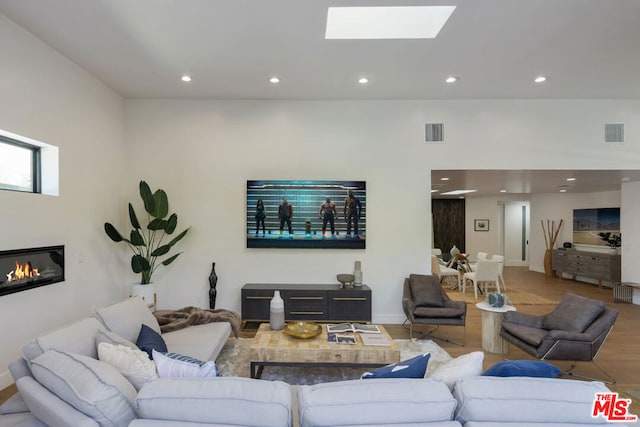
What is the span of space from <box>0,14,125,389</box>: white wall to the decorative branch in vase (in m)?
10.2

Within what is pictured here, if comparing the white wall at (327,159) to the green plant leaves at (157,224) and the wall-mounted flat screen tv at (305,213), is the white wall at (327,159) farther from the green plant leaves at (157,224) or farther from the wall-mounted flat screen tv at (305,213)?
the green plant leaves at (157,224)

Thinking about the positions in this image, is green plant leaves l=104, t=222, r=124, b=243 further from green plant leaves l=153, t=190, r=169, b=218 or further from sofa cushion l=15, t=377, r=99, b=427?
sofa cushion l=15, t=377, r=99, b=427

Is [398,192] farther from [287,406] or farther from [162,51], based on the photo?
[287,406]

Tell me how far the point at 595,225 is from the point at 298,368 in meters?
8.69

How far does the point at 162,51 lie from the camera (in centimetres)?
369

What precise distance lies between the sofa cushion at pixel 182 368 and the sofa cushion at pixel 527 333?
307 cm

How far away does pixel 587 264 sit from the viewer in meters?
8.17

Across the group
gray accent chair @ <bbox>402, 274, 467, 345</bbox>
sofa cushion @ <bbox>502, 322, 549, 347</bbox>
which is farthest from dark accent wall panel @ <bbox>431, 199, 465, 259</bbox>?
sofa cushion @ <bbox>502, 322, 549, 347</bbox>

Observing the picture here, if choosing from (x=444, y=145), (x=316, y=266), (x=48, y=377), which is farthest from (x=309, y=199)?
(x=48, y=377)

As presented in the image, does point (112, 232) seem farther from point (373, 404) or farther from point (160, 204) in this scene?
point (373, 404)

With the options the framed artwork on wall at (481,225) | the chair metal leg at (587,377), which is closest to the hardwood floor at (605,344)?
the chair metal leg at (587,377)

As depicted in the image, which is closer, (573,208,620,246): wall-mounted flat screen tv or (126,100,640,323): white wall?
(126,100,640,323): white wall

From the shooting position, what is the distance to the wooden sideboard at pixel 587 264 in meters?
7.60

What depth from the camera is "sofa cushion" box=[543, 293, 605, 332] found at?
11.2 ft
